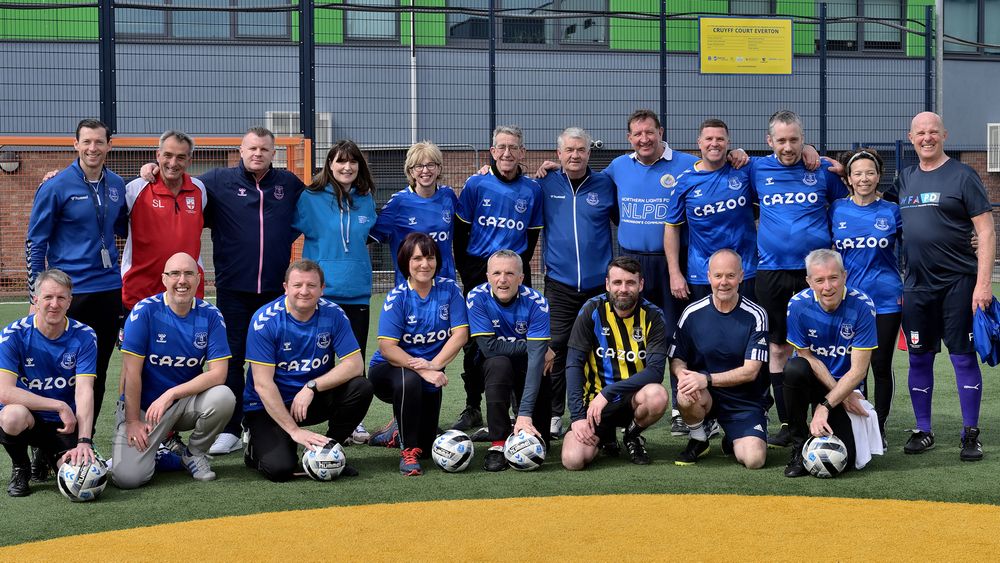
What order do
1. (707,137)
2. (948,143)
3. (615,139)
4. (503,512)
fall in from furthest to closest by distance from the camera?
(948,143)
(615,139)
(707,137)
(503,512)

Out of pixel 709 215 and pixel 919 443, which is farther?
pixel 709 215

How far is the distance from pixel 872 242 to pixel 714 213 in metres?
0.91

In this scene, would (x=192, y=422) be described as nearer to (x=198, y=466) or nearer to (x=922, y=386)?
(x=198, y=466)

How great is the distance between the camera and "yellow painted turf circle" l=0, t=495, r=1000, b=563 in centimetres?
402

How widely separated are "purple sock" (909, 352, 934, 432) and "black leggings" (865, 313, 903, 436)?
0.41ft

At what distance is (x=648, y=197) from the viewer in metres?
6.52

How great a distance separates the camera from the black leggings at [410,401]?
5633mm

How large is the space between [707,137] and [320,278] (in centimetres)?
243

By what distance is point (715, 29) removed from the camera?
13.7 m

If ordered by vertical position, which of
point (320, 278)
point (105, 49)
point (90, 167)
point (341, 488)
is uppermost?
point (105, 49)

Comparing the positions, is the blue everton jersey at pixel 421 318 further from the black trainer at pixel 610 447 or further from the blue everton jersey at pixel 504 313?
the black trainer at pixel 610 447

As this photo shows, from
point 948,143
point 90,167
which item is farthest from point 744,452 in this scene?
point 948,143

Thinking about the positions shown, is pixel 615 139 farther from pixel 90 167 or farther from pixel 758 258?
pixel 90 167

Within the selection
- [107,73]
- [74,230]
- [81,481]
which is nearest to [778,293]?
[81,481]
